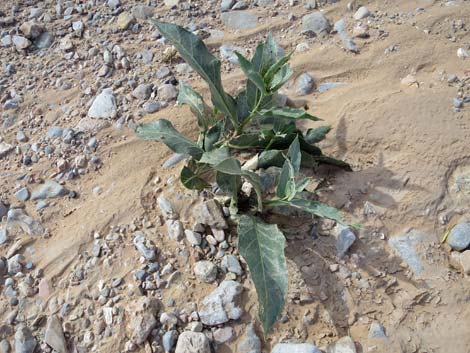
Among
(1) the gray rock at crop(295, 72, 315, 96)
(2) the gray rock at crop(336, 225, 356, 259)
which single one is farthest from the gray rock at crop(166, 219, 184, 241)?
(1) the gray rock at crop(295, 72, 315, 96)

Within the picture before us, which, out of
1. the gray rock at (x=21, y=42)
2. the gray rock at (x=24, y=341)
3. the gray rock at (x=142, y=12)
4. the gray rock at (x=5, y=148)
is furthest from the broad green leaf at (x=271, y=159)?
the gray rock at (x=21, y=42)

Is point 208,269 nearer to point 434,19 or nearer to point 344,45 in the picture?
point 344,45

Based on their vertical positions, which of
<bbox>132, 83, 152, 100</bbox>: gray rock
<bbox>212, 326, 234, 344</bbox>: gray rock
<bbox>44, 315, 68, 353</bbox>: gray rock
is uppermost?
<bbox>132, 83, 152, 100</bbox>: gray rock

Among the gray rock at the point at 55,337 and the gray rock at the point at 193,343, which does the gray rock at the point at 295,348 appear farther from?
the gray rock at the point at 55,337

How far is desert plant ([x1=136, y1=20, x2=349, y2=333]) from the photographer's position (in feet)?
6.62

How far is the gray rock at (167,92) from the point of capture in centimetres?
295

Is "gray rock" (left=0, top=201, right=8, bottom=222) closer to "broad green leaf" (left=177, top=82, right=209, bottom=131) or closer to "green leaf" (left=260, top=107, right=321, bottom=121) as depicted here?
"broad green leaf" (left=177, top=82, right=209, bottom=131)

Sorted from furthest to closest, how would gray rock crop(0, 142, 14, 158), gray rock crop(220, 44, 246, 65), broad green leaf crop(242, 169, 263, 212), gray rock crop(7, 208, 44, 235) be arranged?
gray rock crop(220, 44, 246, 65) < gray rock crop(0, 142, 14, 158) < gray rock crop(7, 208, 44, 235) < broad green leaf crop(242, 169, 263, 212)

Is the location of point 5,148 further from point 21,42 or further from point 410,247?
point 410,247

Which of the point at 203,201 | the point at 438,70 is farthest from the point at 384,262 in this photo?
the point at 438,70

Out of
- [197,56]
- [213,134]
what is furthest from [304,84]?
[197,56]

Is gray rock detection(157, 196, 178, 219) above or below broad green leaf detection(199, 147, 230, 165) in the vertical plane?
below

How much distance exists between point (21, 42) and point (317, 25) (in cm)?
183

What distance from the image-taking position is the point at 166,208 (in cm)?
247
